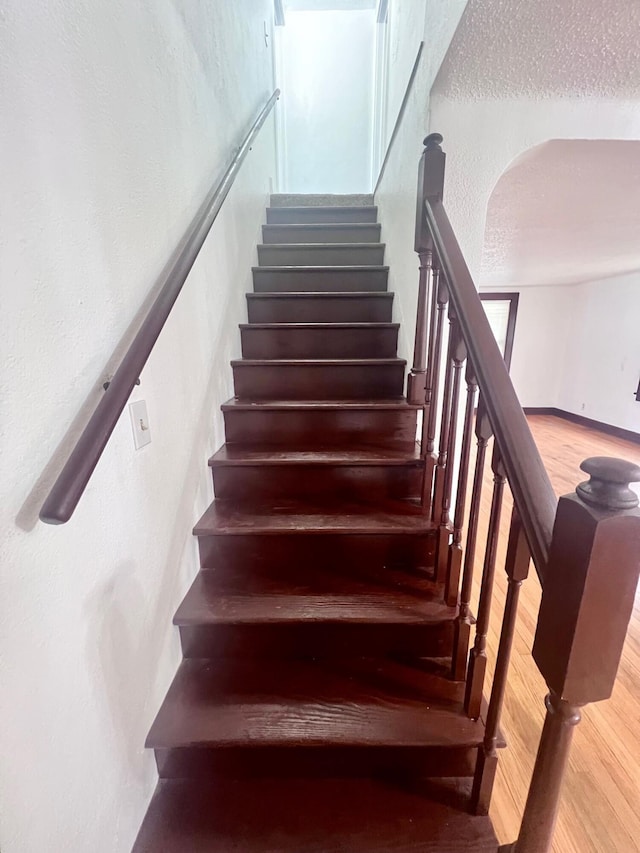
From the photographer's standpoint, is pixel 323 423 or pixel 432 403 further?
pixel 323 423

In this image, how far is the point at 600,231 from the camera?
2.96 meters

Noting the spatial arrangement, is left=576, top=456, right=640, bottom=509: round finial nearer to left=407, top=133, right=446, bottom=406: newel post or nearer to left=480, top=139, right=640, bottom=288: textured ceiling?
left=407, top=133, right=446, bottom=406: newel post

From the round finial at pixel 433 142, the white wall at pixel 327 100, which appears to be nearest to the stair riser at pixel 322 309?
the round finial at pixel 433 142

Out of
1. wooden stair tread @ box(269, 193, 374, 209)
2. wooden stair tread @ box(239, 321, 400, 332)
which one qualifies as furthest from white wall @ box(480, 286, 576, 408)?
wooden stair tread @ box(239, 321, 400, 332)

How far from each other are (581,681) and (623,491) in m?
0.29

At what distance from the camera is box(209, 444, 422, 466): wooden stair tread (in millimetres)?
1450

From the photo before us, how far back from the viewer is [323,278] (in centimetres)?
223

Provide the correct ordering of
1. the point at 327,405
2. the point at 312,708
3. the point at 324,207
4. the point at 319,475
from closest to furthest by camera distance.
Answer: the point at 312,708 < the point at 319,475 < the point at 327,405 < the point at 324,207

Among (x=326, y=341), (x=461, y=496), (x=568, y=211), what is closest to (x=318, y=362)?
(x=326, y=341)

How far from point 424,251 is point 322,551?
3.76ft

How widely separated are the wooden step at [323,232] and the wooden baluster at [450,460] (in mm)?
1814

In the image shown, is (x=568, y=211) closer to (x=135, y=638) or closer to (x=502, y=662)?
(x=502, y=662)

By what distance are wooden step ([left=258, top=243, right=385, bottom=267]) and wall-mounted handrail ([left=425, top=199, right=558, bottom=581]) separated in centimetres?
138

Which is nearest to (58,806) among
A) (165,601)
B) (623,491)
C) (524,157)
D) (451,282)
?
(165,601)
